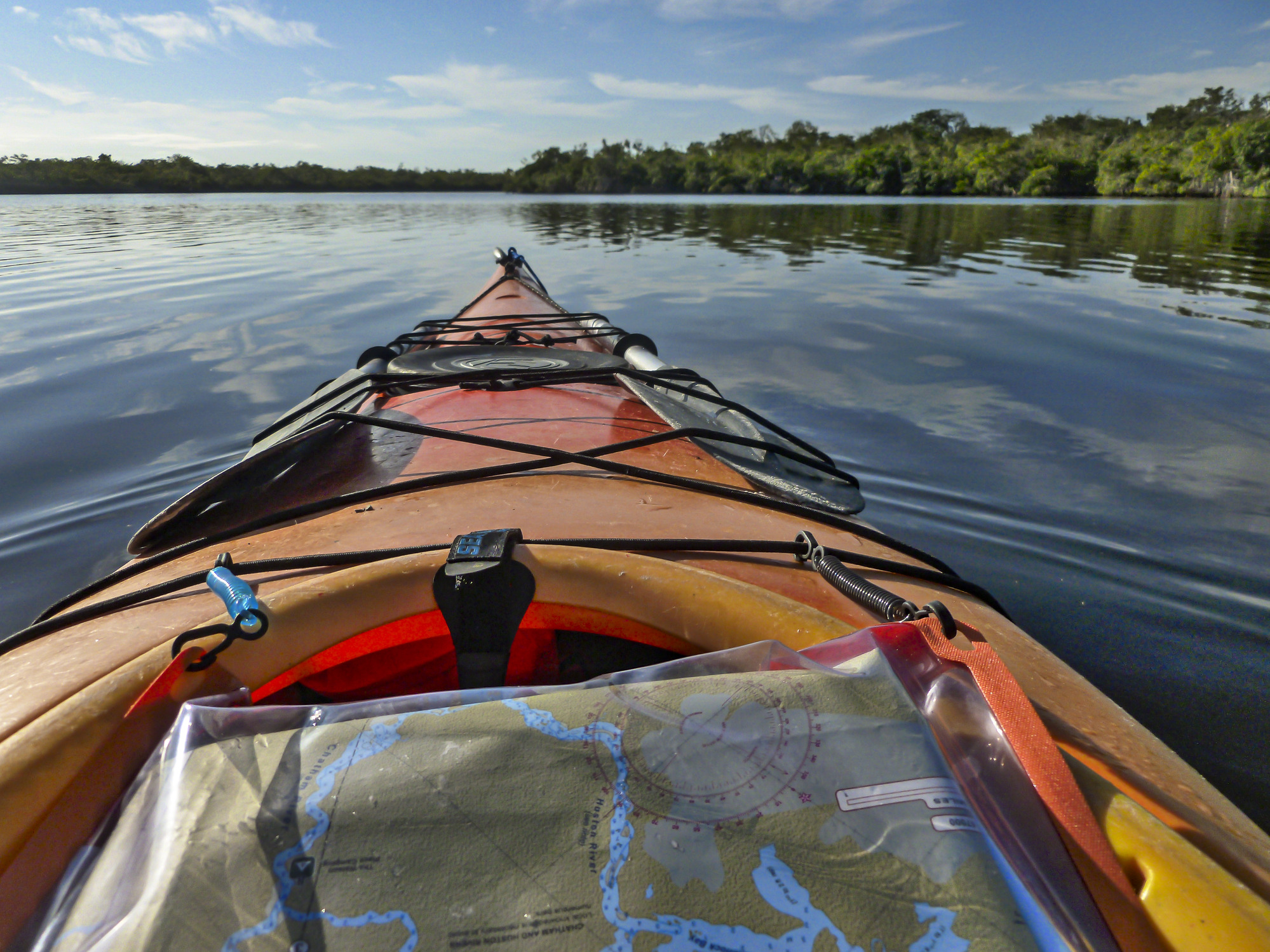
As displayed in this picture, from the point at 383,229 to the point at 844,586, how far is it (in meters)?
24.1

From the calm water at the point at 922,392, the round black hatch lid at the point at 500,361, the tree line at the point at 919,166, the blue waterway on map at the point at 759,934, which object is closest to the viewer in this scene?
the blue waterway on map at the point at 759,934

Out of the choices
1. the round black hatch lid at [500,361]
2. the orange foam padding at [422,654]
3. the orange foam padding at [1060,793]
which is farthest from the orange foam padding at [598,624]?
the round black hatch lid at [500,361]

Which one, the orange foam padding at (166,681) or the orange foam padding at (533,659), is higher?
the orange foam padding at (166,681)

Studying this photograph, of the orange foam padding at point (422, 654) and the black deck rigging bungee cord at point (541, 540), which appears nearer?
the orange foam padding at point (422, 654)

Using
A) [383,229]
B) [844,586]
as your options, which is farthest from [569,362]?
[383,229]

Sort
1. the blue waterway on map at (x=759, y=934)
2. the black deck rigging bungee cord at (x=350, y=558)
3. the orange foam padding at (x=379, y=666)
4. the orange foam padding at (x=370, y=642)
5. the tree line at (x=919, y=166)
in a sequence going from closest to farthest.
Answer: the blue waterway on map at (x=759, y=934), the orange foam padding at (x=370, y=642), the orange foam padding at (x=379, y=666), the black deck rigging bungee cord at (x=350, y=558), the tree line at (x=919, y=166)

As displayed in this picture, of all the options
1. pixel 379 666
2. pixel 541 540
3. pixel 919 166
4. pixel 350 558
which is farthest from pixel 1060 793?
pixel 919 166

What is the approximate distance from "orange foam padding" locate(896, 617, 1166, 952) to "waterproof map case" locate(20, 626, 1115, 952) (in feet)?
0.05

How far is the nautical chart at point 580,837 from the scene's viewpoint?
57cm

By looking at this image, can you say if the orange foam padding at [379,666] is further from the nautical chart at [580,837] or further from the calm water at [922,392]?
the calm water at [922,392]

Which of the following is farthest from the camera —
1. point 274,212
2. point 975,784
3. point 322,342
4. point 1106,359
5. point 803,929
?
point 274,212

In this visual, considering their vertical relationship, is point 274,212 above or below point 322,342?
above

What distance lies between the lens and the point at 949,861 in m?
0.62

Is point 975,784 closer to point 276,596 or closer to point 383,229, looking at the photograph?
point 276,596
